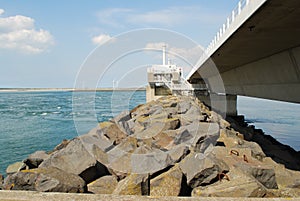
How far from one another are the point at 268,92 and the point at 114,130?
16.9 feet

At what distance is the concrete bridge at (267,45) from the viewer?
5207 mm

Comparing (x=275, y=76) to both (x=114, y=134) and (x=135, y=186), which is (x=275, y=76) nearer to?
(x=114, y=134)

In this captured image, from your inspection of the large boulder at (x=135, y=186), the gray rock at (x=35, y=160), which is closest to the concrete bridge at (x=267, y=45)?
the large boulder at (x=135, y=186)

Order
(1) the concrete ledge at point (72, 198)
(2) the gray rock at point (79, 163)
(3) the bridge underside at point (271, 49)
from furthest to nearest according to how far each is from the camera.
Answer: (3) the bridge underside at point (271, 49), (2) the gray rock at point (79, 163), (1) the concrete ledge at point (72, 198)

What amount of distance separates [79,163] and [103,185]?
57 centimetres

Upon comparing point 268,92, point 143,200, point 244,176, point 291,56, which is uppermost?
point 291,56

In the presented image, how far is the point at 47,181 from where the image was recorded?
3.96m

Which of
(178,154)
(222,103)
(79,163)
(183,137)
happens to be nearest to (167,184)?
(178,154)

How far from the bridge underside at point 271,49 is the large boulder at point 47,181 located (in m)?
3.71

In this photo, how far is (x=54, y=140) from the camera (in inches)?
625

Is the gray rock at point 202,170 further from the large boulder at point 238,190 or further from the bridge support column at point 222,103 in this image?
the bridge support column at point 222,103

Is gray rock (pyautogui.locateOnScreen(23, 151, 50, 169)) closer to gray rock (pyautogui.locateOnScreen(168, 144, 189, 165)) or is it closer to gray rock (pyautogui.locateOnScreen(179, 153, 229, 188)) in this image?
gray rock (pyautogui.locateOnScreen(168, 144, 189, 165))

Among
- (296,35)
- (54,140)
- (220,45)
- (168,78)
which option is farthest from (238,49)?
(168,78)

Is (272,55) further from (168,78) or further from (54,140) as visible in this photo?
(168,78)
